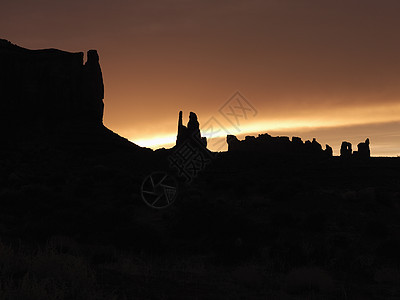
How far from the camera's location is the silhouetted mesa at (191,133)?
86.7 m

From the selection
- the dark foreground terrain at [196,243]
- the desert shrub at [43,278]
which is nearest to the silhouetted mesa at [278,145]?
the dark foreground terrain at [196,243]

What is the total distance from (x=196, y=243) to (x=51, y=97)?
7333cm

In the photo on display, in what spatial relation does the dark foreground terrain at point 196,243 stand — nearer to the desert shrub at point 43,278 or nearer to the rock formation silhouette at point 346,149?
the desert shrub at point 43,278

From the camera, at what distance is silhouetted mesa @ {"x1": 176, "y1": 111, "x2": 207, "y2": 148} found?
284ft

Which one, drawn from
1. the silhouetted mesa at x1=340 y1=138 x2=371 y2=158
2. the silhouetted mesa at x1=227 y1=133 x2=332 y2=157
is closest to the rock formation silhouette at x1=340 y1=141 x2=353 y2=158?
the silhouetted mesa at x1=340 y1=138 x2=371 y2=158

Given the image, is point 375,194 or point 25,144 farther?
point 25,144

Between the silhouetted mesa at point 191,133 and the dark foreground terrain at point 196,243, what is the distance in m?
41.8

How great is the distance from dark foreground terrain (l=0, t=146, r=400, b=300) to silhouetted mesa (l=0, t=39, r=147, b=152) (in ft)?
95.0

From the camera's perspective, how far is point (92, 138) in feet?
240

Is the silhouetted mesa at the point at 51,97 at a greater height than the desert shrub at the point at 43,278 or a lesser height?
greater

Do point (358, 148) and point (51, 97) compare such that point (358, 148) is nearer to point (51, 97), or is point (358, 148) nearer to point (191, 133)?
point (191, 133)

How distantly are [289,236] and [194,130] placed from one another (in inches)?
2768

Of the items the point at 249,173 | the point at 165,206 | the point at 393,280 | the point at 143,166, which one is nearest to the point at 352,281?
the point at 393,280

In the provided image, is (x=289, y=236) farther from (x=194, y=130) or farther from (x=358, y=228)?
(x=194, y=130)
